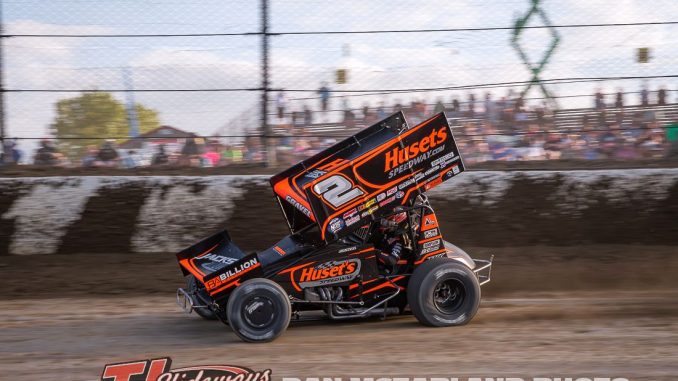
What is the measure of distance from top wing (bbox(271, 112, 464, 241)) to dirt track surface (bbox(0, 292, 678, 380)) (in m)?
1.09

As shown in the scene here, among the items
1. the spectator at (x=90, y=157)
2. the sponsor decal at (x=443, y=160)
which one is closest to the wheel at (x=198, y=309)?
the sponsor decal at (x=443, y=160)

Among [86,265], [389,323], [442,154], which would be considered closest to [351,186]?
[442,154]

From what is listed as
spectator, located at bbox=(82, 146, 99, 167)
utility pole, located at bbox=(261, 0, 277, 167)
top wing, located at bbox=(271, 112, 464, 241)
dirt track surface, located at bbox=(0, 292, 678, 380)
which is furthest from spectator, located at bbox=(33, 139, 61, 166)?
top wing, located at bbox=(271, 112, 464, 241)

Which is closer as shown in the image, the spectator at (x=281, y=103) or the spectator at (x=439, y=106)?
the spectator at (x=439, y=106)

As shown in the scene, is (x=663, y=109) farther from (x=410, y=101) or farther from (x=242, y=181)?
(x=242, y=181)

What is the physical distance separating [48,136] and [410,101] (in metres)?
5.18

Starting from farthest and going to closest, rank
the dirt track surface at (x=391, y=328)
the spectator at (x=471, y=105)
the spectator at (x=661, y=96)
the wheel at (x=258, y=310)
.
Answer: the spectator at (x=471, y=105) → the spectator at (x=661, y=96) → the wheel at (x=258, y=310) → the dirt track surface at (x=391, y=328)

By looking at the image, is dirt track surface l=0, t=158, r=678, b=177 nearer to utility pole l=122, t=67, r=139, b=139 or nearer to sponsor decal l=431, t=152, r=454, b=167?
utility pole l=122, t=67, r=139, b=139

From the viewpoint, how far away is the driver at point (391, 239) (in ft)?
24.3

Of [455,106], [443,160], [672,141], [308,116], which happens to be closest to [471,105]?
[455,106]

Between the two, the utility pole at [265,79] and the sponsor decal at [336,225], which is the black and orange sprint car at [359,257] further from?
the utility pole at [265,79]

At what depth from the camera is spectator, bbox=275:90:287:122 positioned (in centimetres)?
1088

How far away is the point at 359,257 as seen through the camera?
721 centimetres

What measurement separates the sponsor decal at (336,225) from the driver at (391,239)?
52 centimetres
